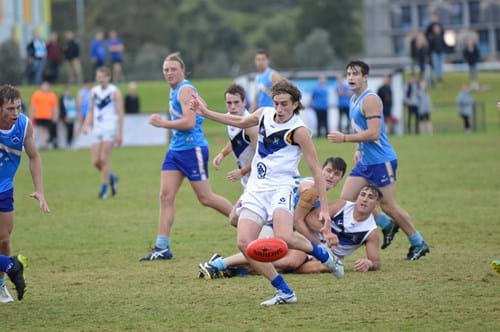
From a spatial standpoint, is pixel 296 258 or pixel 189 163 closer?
pixel 296 258

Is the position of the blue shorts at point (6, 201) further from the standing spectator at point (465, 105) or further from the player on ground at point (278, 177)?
the standing spectator at point (465, 105)

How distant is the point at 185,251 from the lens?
13.2 m

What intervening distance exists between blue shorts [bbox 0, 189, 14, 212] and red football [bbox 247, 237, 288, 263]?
2.43 metres

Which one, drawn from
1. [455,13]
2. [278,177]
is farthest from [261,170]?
[455,13]

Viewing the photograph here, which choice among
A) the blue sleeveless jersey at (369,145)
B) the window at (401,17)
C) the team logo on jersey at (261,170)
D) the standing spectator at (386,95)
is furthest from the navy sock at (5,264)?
the window at (401,17)

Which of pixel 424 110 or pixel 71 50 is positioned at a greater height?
pixel 71 50

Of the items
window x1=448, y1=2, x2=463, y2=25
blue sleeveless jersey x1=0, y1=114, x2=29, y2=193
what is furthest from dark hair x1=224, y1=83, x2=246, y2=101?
window x1=448, y1=2, x2=463, y2=25

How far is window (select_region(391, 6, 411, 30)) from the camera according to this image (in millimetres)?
62625

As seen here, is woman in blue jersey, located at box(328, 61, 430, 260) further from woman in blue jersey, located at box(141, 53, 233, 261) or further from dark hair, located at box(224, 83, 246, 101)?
Result: woman in blue jersey, located at box(141, 53, 233, 261)

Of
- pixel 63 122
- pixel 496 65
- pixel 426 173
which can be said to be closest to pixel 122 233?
pixel 426 173

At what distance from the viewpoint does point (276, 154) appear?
30.8 feet

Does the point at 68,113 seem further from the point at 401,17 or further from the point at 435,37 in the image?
the point at 401,17

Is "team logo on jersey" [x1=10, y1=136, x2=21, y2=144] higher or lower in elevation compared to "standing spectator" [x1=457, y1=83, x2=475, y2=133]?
higher

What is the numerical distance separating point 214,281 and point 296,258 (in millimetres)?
908
